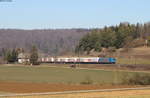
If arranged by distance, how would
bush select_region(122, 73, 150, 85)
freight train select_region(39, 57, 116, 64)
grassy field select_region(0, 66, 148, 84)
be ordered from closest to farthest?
bush select_region(122, 73, 150, 85) < grassy field select_region(0, 66, 148, 84) < freight train select_region(39, 57, 116, 64)

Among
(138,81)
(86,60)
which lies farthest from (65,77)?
(86,60)

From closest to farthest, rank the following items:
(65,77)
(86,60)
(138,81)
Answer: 1. (138,81)
2. (65,77)
3. (86,60)

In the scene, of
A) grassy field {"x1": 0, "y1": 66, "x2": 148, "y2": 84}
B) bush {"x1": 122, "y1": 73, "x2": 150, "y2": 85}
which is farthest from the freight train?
bush {"x1": 122, "y1": 73, "x2": 150, "y2": 85}

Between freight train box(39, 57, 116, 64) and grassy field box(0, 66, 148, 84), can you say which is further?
freight train box(39, 57, 116, 64)

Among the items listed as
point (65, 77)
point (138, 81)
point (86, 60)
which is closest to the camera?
point (138, 81)

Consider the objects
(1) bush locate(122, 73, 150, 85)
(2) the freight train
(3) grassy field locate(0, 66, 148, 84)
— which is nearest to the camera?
(1) bush locate(122, 73, 150, 85)

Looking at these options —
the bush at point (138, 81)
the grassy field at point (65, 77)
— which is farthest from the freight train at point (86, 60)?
the bush at point (138, 81)

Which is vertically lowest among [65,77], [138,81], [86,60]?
[65,77]

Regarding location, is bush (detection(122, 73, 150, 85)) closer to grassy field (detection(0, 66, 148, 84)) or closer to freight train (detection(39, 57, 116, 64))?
grassy field (detection(0, 66, 148, 84))

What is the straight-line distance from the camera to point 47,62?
185 m

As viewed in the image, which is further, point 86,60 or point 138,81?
point 86,60

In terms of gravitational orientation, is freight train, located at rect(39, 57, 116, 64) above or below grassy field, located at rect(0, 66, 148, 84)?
above

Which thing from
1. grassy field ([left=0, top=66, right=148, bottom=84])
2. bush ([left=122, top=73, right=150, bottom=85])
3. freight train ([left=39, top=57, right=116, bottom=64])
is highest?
freight train ([left=39, top=57, right=116, bottom=64])

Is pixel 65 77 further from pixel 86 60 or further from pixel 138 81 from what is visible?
pixel 86 60
